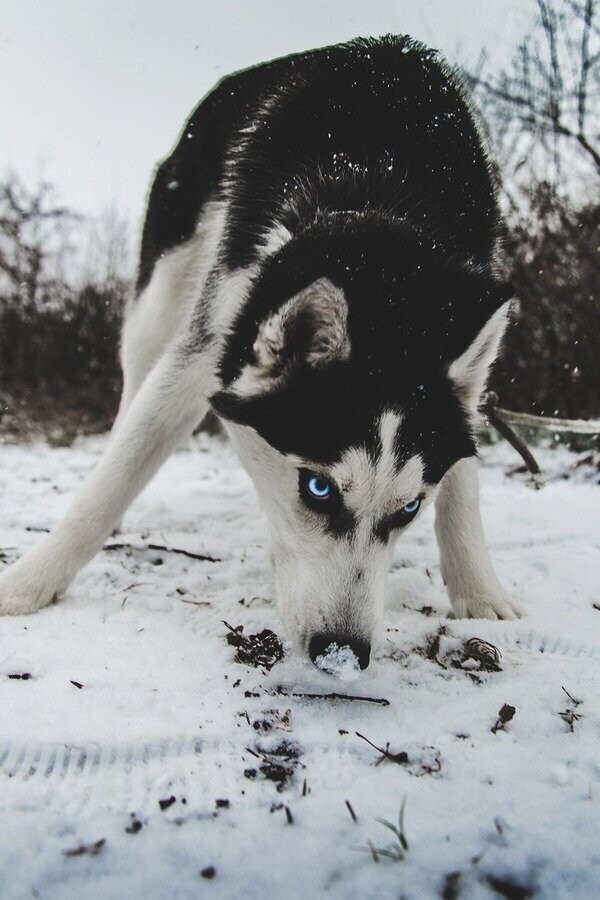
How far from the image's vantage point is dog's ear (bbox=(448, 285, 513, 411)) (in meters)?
1.89

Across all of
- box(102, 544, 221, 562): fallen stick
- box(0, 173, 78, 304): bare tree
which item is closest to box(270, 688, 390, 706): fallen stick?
box(102, 544, 221, 562): fallen stick

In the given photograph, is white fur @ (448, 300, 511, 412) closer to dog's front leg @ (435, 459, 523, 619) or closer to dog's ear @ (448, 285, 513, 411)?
dog's ear @ (448, 285, 513, 411)

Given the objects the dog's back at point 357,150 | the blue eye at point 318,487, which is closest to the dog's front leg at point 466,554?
the blue eye at point 318,487

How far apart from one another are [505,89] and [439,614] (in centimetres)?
444

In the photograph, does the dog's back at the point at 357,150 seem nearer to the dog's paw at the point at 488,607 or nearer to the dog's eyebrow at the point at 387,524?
the dog's eyebrow at the point at 387,524

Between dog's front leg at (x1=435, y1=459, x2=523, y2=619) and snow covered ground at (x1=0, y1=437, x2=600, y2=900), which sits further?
dog's front leg at (x1=435, y1=459, x2=523, y2=619)

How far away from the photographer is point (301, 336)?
1.83 metres

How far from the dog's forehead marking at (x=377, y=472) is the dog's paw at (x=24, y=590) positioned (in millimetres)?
1156

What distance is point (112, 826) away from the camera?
1109 mm

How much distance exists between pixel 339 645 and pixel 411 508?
0.60 m

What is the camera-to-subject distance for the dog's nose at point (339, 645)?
5.28 ft

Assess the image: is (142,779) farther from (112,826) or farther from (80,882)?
(80,882)

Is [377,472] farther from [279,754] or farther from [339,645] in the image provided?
[279,754]

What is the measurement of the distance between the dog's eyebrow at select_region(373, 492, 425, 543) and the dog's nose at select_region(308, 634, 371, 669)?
36cm
